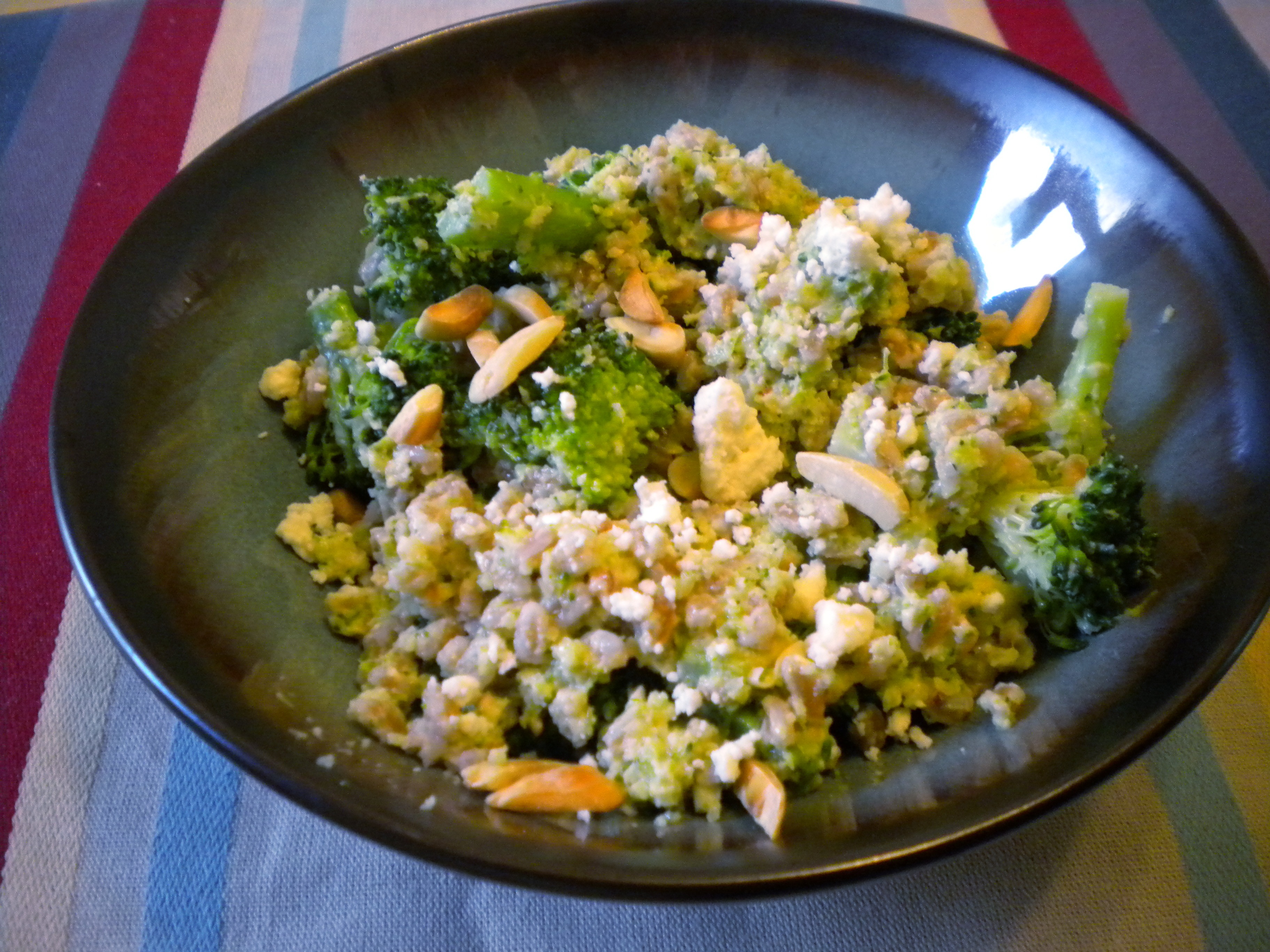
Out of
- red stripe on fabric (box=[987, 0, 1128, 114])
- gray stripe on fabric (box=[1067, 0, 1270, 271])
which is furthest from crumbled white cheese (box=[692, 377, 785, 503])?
red stripe on fabric (box=[987, 0, 1128, 114])

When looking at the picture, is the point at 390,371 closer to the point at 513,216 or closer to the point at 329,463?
the point at 329,463

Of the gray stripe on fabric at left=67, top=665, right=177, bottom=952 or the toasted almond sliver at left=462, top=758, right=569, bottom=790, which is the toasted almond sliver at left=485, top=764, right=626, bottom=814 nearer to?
the toasted almond sliver at left=462, top=758, right=569, bottom=790

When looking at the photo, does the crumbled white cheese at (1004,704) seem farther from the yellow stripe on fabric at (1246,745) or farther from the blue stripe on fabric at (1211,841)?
the yellow stripe on fabric at (1246,745)

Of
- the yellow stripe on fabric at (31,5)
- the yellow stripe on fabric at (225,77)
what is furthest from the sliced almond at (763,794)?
the yellow stripe on fabric at (31,5)

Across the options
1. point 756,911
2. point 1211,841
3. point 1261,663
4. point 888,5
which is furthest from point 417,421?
point 888,5

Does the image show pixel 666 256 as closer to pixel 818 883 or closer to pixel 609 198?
pixel 609 198
